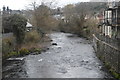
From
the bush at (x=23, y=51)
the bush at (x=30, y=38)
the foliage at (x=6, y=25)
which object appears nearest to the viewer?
the bush at (x=23, y=51)

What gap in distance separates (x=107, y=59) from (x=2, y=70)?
25.1 ft

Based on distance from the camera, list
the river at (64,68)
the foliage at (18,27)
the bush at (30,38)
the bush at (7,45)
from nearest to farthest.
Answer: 1. the river at (64,68)
2. the bush at (7,45)
3. the foliage at (18,27)
4. the bush at (30,38)

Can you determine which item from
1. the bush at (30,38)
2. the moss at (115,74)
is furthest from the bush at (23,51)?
the moss at (115,74)

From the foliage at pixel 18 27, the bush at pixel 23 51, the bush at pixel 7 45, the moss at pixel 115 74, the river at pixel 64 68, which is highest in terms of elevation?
the foliage at pixel 18 27

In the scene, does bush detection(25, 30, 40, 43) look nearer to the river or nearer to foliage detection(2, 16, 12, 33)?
foliage detection(2, 16, 12, 33)

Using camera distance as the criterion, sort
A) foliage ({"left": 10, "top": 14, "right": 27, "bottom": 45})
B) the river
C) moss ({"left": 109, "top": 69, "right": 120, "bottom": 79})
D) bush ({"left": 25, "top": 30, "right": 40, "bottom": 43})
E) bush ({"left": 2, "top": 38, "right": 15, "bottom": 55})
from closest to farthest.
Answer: moss ({"left": 109, "top": 69, "right": 120, "bottom": 79}) → the river → bush ({"left": 2, "top": 38, "right": 15, "bottom": 55}) → foliage ({"left": 10, "top": 14, "right": 27, "bottom": 45}) → bush ({"left": 25, "top": 30, "right": 40, "bottom": 43})

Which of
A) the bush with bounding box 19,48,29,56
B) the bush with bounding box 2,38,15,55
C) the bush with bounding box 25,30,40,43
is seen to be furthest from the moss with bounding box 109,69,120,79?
the bush with bounding box 25,30,40,43

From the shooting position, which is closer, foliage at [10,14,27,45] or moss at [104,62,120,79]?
moss at [104,62,120,79]

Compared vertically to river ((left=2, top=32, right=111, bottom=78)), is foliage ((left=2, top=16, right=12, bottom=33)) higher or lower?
higher

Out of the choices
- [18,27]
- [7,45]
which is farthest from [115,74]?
[18,27]

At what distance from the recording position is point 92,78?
43.6 feet

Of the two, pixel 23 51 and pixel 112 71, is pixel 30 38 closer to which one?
pixel 23 51

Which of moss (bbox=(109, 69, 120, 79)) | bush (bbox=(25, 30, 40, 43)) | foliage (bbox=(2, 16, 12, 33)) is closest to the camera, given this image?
moss (bbox=(109, 69, 120, 79))

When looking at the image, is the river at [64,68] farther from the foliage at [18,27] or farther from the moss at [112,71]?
the foliage at [18,27]
